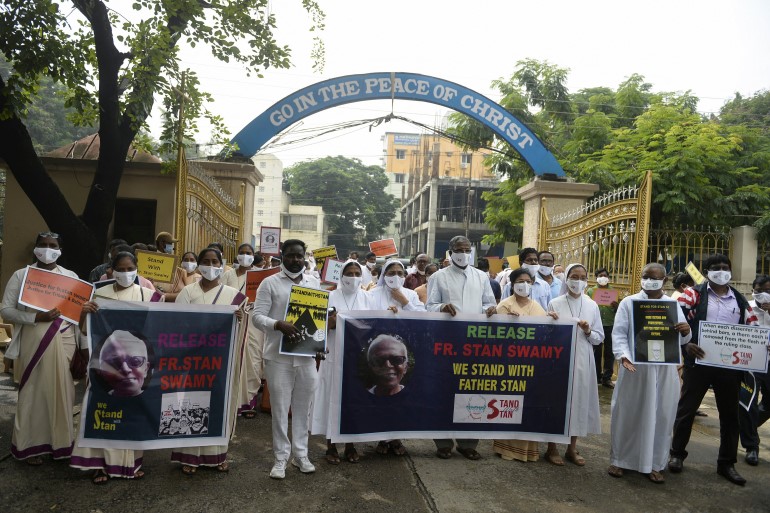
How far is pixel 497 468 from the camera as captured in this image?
523 cm

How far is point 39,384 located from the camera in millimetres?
4820

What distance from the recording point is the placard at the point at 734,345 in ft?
16.8

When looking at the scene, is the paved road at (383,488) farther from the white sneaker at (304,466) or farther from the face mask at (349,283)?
the face mask at (349,283)

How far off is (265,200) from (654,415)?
195 feet

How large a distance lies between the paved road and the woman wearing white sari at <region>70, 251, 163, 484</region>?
9 centimetres

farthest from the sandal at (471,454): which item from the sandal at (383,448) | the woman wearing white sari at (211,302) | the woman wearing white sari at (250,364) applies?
the woman wearing white sari at (250,364)

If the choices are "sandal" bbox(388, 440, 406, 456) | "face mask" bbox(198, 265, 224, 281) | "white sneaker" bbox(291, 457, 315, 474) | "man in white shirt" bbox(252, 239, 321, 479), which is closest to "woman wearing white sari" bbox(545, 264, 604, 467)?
"sandal" bbox(388, 440, 406, 456)

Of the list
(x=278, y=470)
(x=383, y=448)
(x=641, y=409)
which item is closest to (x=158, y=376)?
(x=278, y=470)

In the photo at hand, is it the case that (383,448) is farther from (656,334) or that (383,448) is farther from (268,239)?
(268,239)

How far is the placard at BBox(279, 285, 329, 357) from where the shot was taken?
468 cm

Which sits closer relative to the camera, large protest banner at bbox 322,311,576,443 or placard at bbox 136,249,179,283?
large protest banner at bbox 322,311,576,443

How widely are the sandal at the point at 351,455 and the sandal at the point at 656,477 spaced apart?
7.96 feet

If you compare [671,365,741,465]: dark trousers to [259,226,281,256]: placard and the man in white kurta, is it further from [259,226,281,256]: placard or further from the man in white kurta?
[259,226,281,256]: placard

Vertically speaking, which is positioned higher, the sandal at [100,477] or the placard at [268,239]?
the placard at [268,239]
